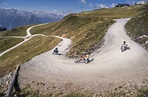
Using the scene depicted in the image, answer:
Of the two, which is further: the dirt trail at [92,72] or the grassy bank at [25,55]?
the grassy bank at [25,55]

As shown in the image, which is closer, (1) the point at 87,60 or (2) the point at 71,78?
(2) the point at 71,78

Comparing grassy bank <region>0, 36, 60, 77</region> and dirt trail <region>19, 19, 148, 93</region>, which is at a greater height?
dirt trail <region>19, 19, 148, 93</region>

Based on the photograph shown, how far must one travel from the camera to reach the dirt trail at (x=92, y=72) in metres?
36.7

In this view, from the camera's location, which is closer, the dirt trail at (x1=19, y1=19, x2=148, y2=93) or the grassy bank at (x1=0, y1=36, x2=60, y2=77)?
the dirt trail at (x1=19, y1=19, x2=148, y2=93)

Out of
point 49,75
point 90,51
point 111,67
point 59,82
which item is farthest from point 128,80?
point 90,51

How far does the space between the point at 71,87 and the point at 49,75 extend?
7267 millimetres

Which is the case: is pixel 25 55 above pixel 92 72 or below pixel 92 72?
below

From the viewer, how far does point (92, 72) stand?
41969 millimetres

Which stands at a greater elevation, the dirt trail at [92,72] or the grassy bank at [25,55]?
the dirt trail at [92,72]

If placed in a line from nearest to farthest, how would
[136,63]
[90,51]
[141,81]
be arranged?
[141,81] → [136,63] → [90,51]

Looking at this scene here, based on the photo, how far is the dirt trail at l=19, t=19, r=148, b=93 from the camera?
120 feet

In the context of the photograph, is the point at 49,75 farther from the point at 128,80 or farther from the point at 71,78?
the point at 128,80

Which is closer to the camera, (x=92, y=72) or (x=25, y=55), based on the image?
(x=92, y=72)

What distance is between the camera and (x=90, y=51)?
58.2 meters
